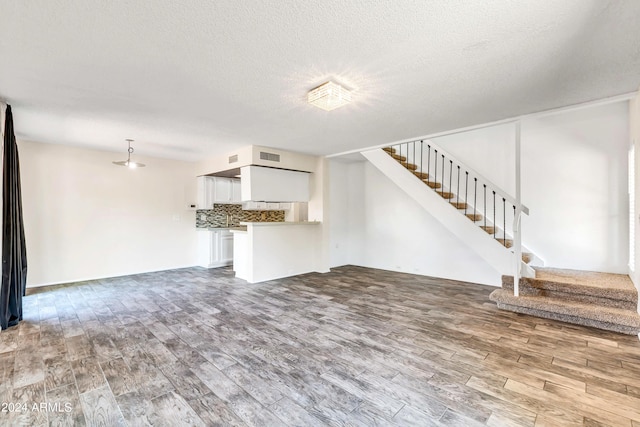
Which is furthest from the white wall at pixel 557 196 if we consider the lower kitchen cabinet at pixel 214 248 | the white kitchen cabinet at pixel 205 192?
the white kitchen cabinet at pixel 205 192

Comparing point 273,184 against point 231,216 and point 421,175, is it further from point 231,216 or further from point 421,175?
point 421,175

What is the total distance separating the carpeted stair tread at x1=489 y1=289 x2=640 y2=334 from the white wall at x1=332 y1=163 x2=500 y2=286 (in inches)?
53.3

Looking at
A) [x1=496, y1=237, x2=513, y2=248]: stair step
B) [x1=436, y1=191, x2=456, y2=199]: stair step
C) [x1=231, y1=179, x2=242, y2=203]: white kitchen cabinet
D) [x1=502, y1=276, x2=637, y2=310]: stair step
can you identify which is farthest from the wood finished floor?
[x1=231, y1=179, x2=242, y2=203]: white kitchen cabinet

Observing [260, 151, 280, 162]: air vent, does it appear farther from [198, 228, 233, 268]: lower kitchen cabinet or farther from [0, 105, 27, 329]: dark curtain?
[0, 105, 27, 329]: dark curtain

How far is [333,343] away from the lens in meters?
2.67

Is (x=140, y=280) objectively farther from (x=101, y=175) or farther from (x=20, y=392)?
(x=20, y=392)

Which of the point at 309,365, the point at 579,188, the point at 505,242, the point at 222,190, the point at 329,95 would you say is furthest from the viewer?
the point at 222,190

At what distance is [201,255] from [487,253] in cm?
575

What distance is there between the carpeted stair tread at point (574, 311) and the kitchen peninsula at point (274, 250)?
135 inches

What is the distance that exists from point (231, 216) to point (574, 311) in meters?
6.54

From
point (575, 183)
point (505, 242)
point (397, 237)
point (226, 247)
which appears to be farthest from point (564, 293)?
point (226, 247)

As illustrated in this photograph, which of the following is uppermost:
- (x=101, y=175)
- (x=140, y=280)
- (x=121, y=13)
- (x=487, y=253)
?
(x=121, y=13)

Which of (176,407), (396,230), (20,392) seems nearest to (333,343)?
(176,407)

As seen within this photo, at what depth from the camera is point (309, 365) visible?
2.29m
